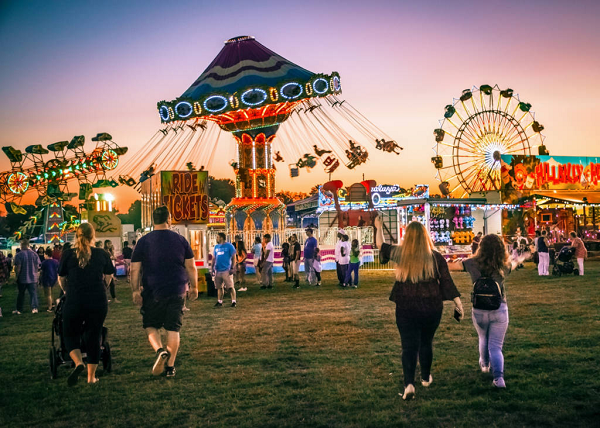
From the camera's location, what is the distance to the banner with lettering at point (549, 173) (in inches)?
1405

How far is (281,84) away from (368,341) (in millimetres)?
20210

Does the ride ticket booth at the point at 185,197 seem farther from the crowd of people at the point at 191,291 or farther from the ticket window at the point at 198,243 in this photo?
the crowd of people at the point at 191,291

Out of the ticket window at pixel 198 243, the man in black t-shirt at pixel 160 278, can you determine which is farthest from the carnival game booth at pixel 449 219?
the man in black t-shirt at pixel 160 278

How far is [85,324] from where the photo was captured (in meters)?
6.49

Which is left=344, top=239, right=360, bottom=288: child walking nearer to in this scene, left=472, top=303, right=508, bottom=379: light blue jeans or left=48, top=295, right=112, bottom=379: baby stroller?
left=48, top=295, right=112, bottom=379: baby stroller

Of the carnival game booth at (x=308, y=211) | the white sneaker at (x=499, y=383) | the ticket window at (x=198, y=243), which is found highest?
the carnival game booth at (x=308, y=211)

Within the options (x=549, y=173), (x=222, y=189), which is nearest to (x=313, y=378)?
(x=549, y=173)

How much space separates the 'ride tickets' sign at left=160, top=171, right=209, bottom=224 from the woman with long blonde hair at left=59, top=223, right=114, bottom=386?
951 cm

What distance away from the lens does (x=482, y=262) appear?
20.0ft

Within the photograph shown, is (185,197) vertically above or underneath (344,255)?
above

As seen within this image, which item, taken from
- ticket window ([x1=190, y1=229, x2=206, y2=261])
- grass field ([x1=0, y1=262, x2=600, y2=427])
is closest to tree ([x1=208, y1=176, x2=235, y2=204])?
ticket window ([x1=190, y1=229, x2=206, y2=261])

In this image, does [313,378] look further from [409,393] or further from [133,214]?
[133,214]

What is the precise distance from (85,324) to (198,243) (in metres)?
12.8

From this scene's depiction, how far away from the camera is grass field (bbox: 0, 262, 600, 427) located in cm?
531
